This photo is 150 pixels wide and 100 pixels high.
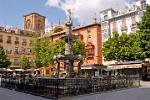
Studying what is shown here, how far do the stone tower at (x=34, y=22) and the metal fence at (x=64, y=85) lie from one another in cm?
6703

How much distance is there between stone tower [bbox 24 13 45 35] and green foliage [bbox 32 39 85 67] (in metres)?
33.4

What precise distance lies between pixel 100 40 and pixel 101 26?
113 inches

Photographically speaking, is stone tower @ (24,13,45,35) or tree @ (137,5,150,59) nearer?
tree @ (137,5,150,59)

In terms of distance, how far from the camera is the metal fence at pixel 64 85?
605 inches

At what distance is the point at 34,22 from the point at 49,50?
129 feet

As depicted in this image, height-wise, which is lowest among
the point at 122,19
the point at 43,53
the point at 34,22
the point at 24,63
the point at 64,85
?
the point at 64,85

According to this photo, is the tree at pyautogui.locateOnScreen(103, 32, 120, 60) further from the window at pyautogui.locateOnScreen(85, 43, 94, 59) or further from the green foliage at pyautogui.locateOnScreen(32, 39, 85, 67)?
the window at pyautogui.locateOnScreen(85, 43, 94, 59)

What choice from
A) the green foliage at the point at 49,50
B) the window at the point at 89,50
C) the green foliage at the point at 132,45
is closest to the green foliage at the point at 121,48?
the green foliage at the point at 132,45

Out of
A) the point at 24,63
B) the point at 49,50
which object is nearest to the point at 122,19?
the point at 49,50

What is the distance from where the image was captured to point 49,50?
5050 cm

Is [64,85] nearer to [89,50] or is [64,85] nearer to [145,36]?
[145,36]

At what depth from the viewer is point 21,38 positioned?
65250mm

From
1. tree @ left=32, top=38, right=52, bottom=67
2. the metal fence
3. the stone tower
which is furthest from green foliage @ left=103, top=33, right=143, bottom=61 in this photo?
the stone tower

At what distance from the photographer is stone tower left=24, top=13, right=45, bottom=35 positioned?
289ft
